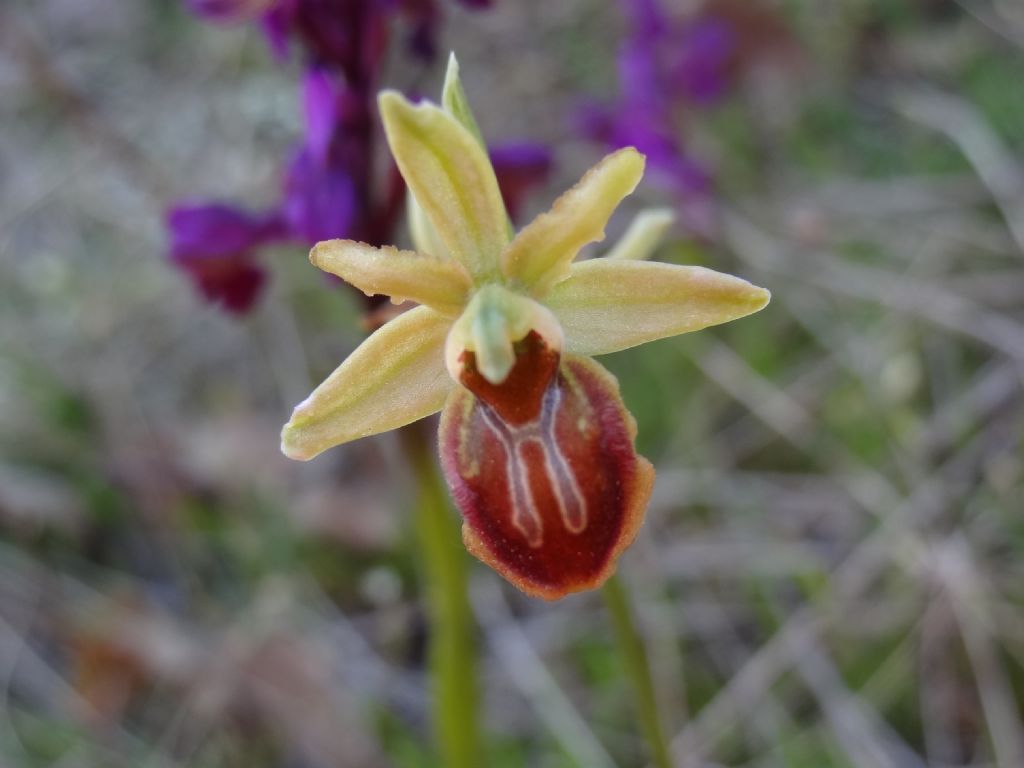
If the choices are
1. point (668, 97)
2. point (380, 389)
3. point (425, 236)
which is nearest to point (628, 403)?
point (668, 97)

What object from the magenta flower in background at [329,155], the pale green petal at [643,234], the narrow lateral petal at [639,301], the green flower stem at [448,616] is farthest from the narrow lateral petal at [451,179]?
the green flower stem at [448,616]

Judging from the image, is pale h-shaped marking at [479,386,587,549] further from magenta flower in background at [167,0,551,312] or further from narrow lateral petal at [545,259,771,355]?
magenta flower in background at [167,0,551,312]

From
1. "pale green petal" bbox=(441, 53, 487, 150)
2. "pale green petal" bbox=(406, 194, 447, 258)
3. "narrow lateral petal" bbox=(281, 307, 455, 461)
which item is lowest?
"narrow lateral petal" bbox=(281, 307, 455, 461)

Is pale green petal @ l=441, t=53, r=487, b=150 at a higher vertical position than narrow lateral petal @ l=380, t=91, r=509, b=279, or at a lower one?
higher

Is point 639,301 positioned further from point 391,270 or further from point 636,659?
point 636,659

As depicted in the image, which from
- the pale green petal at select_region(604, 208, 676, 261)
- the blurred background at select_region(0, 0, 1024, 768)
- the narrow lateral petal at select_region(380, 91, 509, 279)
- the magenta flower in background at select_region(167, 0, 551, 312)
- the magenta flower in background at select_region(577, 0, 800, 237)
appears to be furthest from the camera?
the magenta flower in background at select_region(577, 0, 800, 237)

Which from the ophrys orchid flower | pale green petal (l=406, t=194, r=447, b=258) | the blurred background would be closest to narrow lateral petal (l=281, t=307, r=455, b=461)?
the ophrys orchid flower

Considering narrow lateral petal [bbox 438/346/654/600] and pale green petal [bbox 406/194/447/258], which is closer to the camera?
narrow lateral petal [bbox 438/346/654/600]
